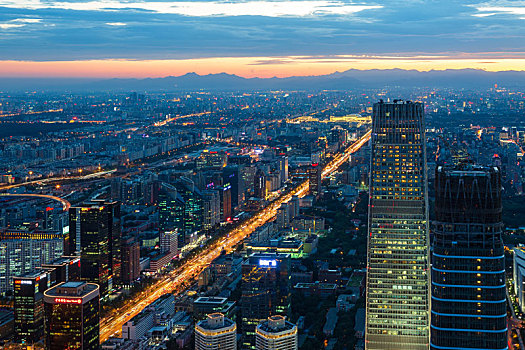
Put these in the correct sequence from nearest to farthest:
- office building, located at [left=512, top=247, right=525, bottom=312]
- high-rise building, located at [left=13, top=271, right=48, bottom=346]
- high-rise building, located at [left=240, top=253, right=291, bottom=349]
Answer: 1. high-rise building, located at [left=240, top=253, right=291, bottom=349]
2. high-rise building, located at [left=13, top=271, right=48, bottom=346]
3. office building, located at [left=512, top=247, right=525, bottom=312]

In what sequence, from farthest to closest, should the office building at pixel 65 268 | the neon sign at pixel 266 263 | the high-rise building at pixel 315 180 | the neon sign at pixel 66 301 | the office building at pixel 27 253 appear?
the high-rise building at pixel 315 180
the office building at pixel 27 253
the office building at pixel 65 268
the neon sign at pixel 266 263
the neon sign at pixel 66 301

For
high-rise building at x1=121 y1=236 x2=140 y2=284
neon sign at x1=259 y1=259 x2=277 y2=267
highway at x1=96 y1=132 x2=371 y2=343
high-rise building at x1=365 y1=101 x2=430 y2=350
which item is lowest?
highway at x1=96 y1=132 x2=371 y2=343

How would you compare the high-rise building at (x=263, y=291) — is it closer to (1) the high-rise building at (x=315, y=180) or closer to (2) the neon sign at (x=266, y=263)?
(2) the neon sign at (x=266, y=263)

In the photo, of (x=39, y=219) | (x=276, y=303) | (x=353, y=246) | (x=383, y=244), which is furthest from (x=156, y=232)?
(x=383, y=244)

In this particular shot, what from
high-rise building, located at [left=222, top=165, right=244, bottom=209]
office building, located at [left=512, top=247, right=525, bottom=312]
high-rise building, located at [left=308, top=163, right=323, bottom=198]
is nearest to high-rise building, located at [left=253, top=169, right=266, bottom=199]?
high-rise building, located at [left=222, top=165, right=244, bottom=209]

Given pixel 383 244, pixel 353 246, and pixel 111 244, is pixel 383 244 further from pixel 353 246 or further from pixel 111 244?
pixel 353 246

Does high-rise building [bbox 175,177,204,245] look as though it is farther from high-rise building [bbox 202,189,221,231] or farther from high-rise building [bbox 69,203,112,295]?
high-rise building [bbox 69,203,112,295]

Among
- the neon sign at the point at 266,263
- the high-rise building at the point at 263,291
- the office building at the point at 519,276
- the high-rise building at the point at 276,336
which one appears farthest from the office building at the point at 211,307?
the office building at the point at 519,276
